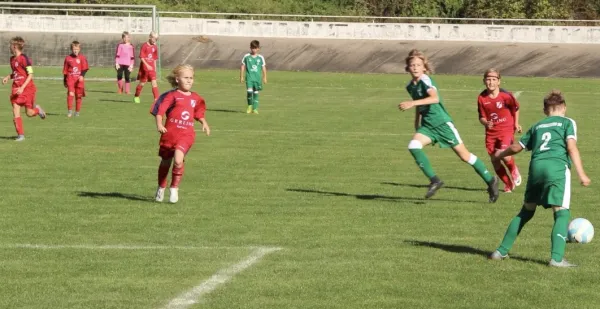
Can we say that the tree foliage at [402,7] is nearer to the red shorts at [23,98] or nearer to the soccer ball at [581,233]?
the red shorts at [23,98]

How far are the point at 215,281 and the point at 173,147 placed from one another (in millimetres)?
4560

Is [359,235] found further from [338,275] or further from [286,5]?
[286,5]

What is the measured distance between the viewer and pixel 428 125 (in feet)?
44.9

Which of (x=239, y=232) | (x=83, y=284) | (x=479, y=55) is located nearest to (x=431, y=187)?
(x=239, y=232)

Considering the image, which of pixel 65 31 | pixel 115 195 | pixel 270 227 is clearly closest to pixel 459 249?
pixel 270 227

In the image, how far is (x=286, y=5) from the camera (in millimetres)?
77438

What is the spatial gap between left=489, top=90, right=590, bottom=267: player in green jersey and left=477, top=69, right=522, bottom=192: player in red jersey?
5.24 meters

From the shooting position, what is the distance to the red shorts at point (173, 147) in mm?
12656

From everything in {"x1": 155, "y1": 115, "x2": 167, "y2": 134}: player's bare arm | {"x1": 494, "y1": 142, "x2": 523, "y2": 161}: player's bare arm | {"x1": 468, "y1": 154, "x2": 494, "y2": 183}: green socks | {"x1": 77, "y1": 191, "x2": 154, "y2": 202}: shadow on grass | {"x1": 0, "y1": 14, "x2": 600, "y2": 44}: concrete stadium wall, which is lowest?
{"x1": 0, "y1": 14, "x2": 600, "y2": 44}: concrete stadium wall

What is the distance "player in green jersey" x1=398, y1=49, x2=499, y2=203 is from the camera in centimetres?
1332

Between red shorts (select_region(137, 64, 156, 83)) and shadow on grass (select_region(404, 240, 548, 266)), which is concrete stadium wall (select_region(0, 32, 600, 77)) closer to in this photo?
red shorts (select_region(137, 64, 156, 83))

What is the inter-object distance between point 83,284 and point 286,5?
230 feet

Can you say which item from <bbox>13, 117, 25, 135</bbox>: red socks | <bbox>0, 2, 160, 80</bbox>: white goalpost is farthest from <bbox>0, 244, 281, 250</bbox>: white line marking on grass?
<bbox>0, 2, 160, 80</bbox>: white goalpost

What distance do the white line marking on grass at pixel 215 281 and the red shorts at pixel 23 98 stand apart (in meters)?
11.6
